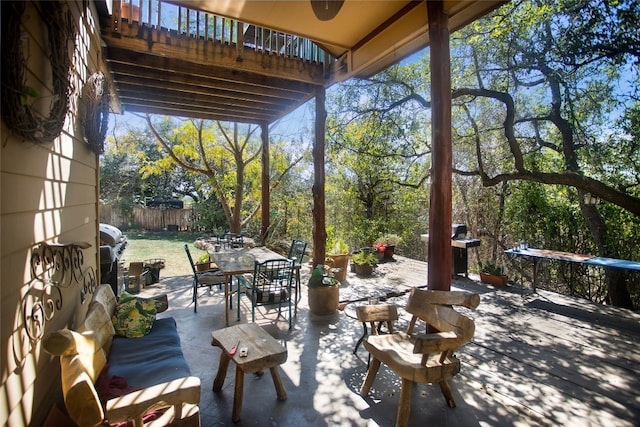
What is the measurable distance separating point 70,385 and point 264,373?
156cm

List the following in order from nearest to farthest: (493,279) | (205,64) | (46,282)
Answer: (46,282) → (205,64) → (493,279)

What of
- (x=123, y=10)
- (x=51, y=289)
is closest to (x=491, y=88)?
(x=123, y=10)

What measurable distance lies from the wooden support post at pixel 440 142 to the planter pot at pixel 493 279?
3.24 metres

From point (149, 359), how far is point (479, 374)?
8.32 feet

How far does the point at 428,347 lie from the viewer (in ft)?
6.23

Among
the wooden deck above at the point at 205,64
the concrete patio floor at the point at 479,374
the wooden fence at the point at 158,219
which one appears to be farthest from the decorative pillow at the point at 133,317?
the wooden fence at the point at 158,219

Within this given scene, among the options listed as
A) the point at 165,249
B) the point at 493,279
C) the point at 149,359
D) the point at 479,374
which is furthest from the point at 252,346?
the point at 165,249

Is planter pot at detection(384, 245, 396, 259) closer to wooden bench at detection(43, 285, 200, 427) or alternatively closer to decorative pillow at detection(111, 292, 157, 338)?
decorative pillow at detection(111, 292, 157, 338)

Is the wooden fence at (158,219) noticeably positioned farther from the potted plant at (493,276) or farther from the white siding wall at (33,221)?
the white siding wall at (33,221)

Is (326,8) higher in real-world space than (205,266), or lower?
higher

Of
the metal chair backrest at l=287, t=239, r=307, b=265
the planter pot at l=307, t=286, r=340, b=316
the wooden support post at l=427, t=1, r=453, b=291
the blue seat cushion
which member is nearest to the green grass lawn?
the metal chair backrest at l=287, t=239, r=307, b=265

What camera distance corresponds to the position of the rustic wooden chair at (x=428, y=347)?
197 cm

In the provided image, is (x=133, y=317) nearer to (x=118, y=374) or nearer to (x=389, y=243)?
(x=118, y=374)

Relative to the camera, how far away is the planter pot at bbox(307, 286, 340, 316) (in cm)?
403
